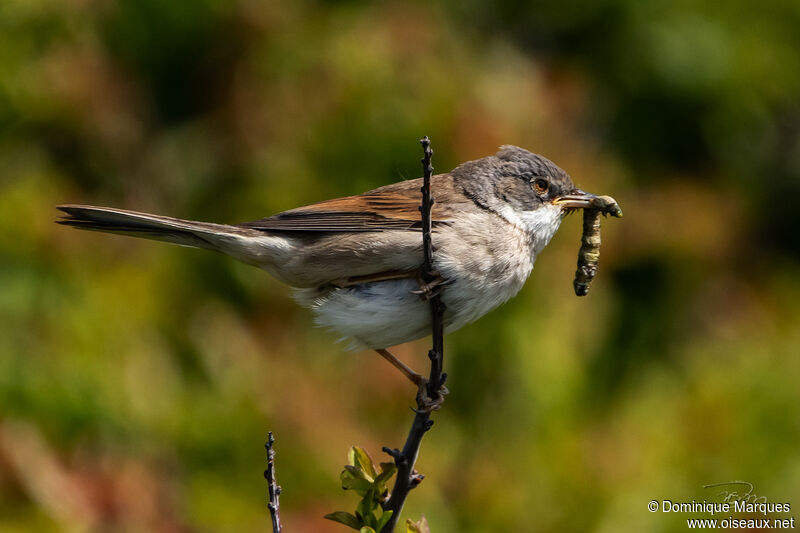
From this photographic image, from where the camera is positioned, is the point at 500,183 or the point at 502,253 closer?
the point at 502,253

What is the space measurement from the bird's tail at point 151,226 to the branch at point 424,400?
1008 mm

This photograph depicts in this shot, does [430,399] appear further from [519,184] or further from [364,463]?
[519,184]

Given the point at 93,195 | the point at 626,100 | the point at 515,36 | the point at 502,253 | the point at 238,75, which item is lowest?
the point at 502,253

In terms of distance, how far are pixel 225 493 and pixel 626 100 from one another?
5.30 metres

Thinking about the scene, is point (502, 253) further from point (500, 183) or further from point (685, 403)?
Result: point (685, 403)

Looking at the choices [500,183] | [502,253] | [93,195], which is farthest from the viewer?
[93,195]

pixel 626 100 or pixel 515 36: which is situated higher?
pixel 515 36

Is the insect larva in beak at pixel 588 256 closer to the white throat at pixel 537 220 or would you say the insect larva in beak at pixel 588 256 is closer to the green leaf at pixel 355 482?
the white throat at pixel 537 220

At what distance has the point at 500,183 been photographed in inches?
185

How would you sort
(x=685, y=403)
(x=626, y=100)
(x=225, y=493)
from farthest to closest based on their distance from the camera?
1. (x=626, y=100)
2. (x=685, y=403)
3. (x=225, y=493)

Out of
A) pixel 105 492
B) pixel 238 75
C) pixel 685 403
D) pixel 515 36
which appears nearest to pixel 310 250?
pixel 105 492
